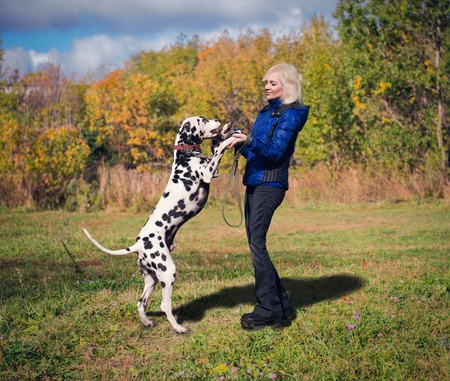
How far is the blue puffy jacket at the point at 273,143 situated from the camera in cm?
510

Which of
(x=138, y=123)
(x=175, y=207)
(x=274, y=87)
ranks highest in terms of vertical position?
(x=138, y=123)

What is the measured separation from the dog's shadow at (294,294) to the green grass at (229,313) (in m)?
0.02

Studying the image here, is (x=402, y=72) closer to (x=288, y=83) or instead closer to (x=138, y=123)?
(x=138, y=123)

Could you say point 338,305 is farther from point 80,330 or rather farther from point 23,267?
point 23,267

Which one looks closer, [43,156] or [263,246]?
[263,246]

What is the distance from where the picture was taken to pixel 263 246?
5324 mm

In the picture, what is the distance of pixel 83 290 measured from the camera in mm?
6660

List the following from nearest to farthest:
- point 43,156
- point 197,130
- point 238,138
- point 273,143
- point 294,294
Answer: point 238,138
point 273,143
point 197,130
point 294,294
point 43,156

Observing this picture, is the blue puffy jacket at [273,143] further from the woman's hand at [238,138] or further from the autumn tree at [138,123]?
the autumn tree at [138,123]

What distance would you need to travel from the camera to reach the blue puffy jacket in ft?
16.7

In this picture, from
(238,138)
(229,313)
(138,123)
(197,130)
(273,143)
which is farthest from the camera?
(138,123)

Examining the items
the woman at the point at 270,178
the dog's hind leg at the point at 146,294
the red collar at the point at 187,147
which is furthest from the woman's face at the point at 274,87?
the dog's hind leg at the point at 146,294

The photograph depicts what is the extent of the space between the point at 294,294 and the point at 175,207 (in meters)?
2.02

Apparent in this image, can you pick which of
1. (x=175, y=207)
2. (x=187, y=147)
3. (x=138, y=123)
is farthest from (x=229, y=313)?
(x=138, y=123)
